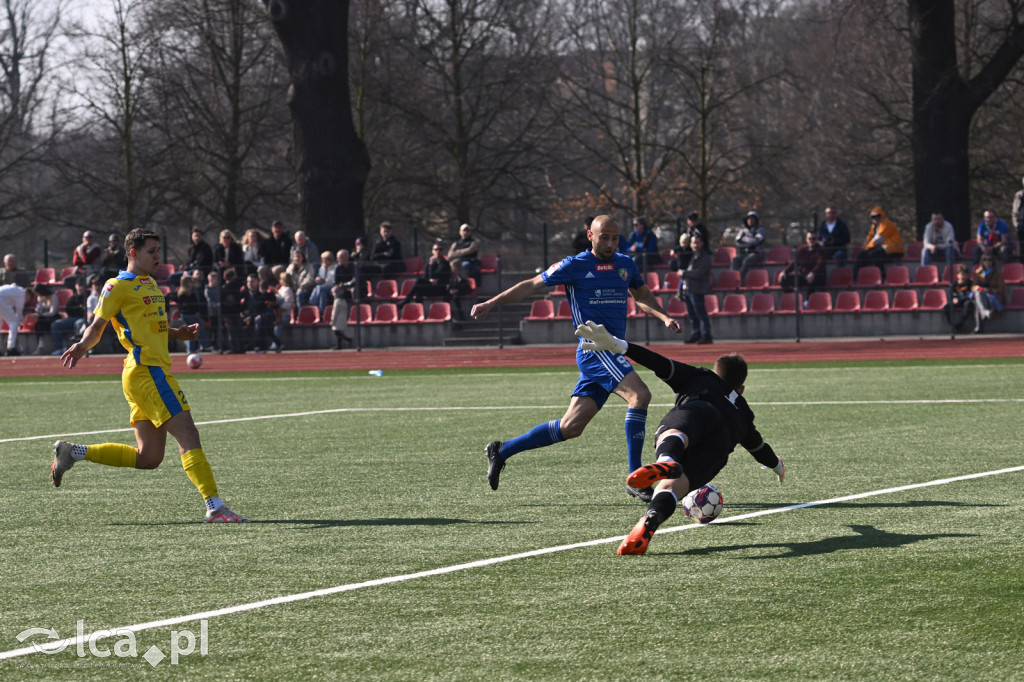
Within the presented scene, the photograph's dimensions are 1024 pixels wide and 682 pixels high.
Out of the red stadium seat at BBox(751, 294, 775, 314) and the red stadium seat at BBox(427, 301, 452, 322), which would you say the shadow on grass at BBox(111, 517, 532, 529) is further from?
the red stadium seat at BBox(427, 301, 452, 322)

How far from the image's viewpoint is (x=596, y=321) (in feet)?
33.4

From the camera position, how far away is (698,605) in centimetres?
627

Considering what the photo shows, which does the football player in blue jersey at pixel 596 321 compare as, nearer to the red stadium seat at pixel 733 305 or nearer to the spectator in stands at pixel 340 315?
the red stadium seat at pixel 733 305

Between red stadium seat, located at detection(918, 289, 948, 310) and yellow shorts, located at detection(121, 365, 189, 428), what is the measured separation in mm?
23182

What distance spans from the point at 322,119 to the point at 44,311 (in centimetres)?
847

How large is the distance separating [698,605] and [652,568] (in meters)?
0.89

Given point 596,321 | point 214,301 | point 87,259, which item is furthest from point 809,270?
point 596,321

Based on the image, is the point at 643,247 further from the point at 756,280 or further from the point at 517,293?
the point at 517,293

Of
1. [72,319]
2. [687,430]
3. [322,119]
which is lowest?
[687,430]

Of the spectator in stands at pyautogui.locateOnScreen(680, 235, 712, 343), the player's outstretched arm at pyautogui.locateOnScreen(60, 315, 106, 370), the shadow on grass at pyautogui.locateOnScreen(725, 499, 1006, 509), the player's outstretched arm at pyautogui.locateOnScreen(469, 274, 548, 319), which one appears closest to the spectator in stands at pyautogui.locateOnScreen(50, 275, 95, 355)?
the spectator in stands at pyautogui.locateOnScreen(680, 235, 712, 343)

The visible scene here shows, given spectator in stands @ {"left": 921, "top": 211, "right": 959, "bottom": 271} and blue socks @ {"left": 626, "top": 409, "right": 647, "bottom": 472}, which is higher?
spectator in stands @ {"left": 921, "top": 211, "right": 959, "bottom": 271}

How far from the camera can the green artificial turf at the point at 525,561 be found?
5.46 meters

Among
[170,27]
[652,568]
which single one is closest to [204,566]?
[652,568]

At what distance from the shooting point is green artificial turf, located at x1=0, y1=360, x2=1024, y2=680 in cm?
546
